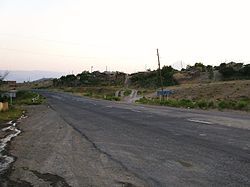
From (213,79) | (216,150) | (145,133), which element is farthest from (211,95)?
(216,150)

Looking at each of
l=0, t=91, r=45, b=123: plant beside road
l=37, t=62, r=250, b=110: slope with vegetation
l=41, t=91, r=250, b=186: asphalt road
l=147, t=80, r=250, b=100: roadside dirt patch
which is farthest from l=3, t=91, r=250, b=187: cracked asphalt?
l=147, t=80, r=250, b=100: roadside dirt patch

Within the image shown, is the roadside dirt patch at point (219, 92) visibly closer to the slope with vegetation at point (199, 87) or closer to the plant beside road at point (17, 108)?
the slope with vegetation at point (199, 87)

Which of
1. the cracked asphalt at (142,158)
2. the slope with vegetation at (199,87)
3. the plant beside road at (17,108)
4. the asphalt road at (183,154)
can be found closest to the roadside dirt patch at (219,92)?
the slope with vegetation at (199,87)

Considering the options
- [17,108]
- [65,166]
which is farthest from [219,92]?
[65,166]

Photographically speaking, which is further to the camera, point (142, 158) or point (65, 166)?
point (142, 158)

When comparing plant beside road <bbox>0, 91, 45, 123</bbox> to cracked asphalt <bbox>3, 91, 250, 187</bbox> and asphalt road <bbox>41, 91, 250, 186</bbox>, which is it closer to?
cracked asphalt <bbox>3, 91, 250, 187</bbox>

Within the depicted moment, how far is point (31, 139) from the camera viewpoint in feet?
50.5

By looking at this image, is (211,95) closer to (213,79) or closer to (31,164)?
(213,79)

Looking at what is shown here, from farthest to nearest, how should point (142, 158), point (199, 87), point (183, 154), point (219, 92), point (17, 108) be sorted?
point (199, 87) < point (219, 92) < point (17, 108) < point (183, 154) < point (142, 158)

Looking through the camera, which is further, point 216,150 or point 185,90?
point 185,90

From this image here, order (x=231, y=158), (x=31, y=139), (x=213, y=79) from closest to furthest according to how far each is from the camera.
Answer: (x=231, y=158), (x=31, y=139), (x=213, y=79)

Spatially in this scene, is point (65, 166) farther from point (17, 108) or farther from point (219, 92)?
point (219, 92)

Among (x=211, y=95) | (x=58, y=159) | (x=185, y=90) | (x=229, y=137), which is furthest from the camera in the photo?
(x=185, y=90)

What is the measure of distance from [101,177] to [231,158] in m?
3.13
